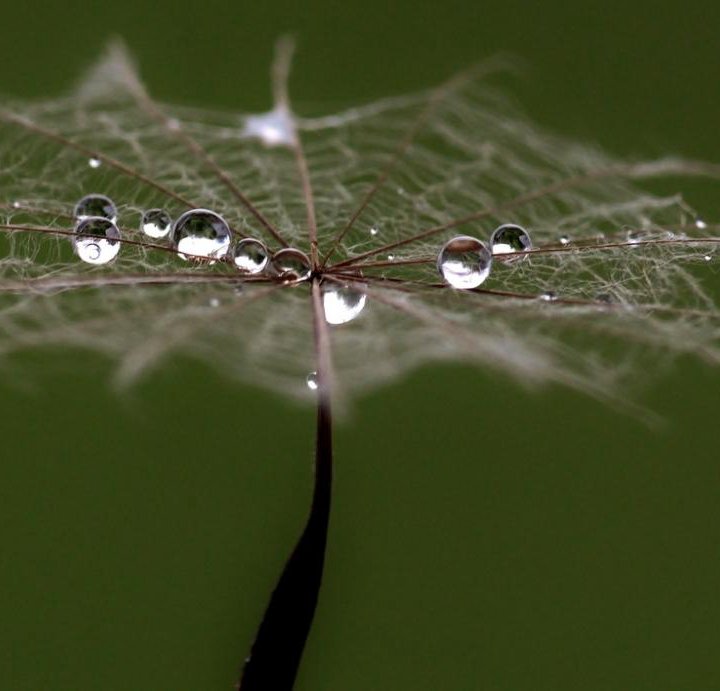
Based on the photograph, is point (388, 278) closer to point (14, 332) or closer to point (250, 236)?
point (250, 236)

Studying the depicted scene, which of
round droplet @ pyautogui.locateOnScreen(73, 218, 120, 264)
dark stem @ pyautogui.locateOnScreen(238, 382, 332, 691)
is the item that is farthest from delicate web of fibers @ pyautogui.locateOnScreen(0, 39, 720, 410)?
dark stem @ pyautogui.locateOnScreen(238, 382, 332, 691)

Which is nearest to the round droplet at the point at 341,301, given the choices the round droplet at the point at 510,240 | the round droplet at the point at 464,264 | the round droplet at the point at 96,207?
the round droplet at the point at 464,264

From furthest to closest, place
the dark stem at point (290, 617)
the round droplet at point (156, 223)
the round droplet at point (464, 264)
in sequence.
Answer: the round droplet at point (156, 223)
the round droplet at point (464, 264)
the dark stem at point (290, 617)

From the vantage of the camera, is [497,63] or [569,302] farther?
[497,63]

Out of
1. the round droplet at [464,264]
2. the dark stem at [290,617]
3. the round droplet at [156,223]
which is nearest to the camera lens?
the dark stem at [290,617]

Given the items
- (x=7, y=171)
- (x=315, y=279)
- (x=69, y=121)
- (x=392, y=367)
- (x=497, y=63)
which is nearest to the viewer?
(x=315, y=279)

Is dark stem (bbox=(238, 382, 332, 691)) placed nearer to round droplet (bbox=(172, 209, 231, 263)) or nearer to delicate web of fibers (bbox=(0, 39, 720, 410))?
delicate web of fibers (bbox=(0, 39, 720, 410))

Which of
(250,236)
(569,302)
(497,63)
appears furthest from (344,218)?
(497,63)

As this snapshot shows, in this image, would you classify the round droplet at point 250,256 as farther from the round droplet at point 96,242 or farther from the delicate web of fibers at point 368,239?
the round droplet at point 96,242
